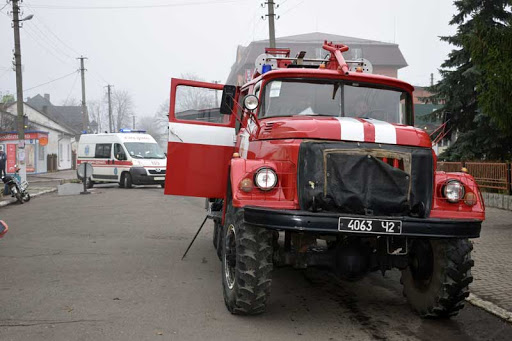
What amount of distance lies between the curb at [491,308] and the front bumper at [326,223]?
3.41 ft

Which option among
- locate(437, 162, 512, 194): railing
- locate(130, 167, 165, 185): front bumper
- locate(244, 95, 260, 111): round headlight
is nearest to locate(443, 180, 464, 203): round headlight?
locate(244, 95, 260, 111): round headlight

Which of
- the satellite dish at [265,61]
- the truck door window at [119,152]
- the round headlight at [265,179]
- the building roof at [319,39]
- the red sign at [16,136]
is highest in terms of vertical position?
the building roof at [319,39]

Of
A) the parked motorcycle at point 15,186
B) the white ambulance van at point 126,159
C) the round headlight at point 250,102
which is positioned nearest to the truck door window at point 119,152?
the white ambulance van at point 126,159

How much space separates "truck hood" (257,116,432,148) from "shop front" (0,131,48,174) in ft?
103

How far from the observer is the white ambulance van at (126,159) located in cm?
2573

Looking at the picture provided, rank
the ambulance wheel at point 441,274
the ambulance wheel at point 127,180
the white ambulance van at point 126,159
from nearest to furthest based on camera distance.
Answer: the ambulance wheel at point 441,274, the white ambulance van at point 126,159, the ambulance wheel at point 127,180

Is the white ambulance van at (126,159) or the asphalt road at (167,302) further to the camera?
the white ambulance van at (126,159)

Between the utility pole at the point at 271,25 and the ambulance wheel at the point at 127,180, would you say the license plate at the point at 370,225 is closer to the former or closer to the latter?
the ambulance wheel at the point at 127,180

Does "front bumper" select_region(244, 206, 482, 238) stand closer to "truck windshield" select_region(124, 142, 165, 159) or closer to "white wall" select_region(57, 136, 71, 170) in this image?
"truck windshield" select_region(124, 142, 165, 159)

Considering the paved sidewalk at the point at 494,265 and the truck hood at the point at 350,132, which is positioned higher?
the truck hood at the point at 350,132

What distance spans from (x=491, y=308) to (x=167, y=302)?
3.34 m

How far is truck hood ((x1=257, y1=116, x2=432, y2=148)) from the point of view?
18.1ft

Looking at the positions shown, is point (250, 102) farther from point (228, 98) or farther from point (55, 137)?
point (55, 137)

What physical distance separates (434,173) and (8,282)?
5060 mm
